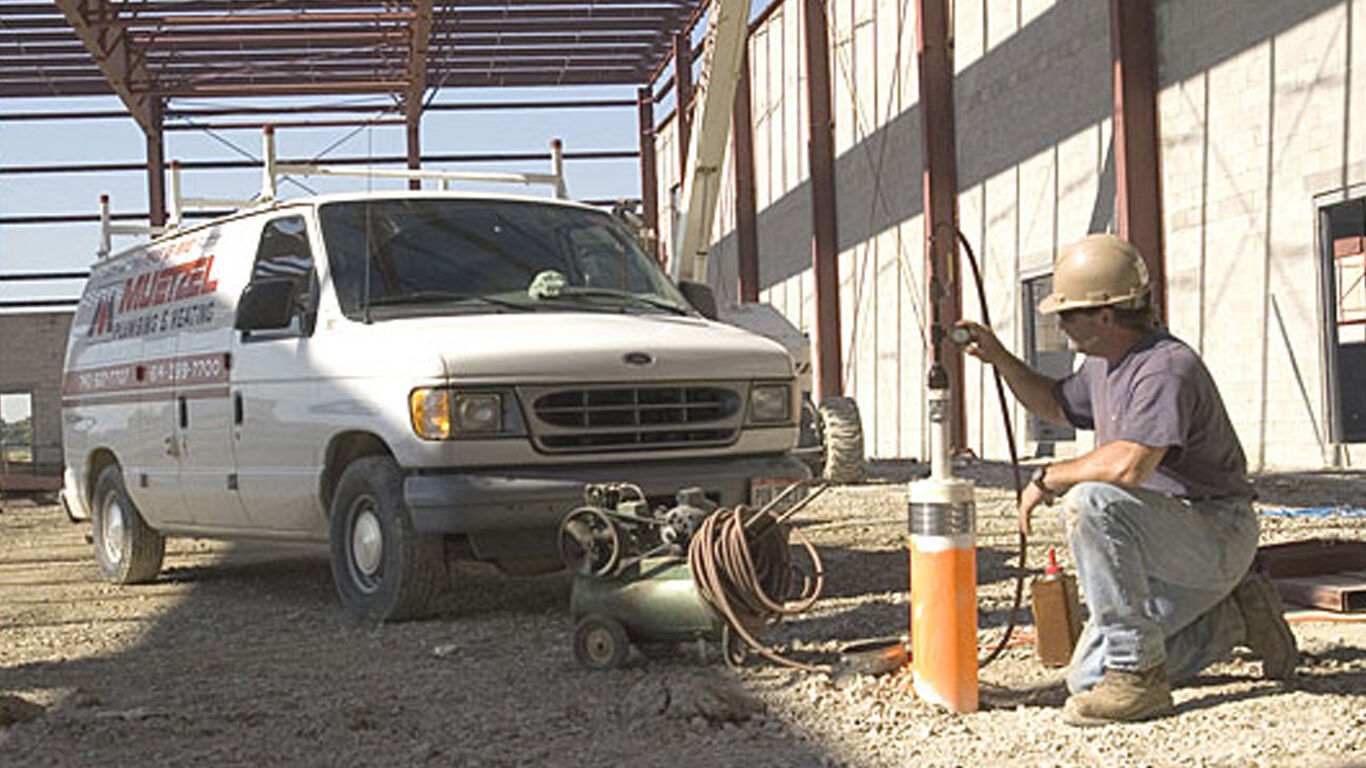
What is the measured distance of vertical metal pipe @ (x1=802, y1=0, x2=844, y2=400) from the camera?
25734 mm

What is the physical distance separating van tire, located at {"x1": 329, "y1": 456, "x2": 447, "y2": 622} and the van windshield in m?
0.78

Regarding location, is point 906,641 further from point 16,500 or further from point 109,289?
point 16,500

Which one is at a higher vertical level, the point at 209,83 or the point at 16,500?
the point at 209,83

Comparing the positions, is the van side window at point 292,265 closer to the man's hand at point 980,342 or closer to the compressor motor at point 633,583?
the compressor motor at point 633,583

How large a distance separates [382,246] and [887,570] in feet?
10.2

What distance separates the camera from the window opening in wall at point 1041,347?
18.6 m

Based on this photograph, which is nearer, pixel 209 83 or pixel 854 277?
pixel 854 277

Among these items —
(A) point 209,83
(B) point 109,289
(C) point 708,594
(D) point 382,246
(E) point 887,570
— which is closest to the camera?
(C) point 708,594

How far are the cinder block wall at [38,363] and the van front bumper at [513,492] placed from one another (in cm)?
3029

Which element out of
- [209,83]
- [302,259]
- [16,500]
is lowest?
[16,500]

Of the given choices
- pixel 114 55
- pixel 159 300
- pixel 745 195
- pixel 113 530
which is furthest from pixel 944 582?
pixel 114 55

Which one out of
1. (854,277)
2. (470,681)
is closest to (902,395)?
(854,277)

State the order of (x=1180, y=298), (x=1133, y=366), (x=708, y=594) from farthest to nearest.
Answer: (x=1180, y=298) → (x=708, y=594) → (x=1133, y=366)

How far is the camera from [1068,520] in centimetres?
468
